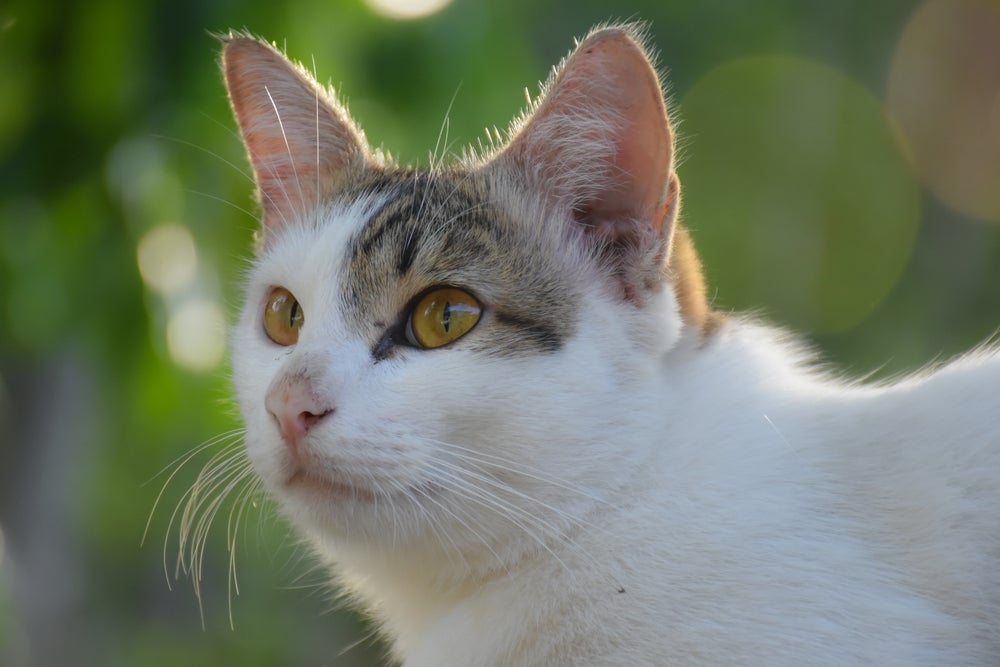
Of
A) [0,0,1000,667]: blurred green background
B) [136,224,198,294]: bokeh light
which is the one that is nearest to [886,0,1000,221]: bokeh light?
[0,0,1000,667]: blurred green background

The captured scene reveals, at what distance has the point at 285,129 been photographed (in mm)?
1653

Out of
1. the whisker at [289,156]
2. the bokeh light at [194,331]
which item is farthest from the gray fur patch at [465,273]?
the bokeh light at [194,331]

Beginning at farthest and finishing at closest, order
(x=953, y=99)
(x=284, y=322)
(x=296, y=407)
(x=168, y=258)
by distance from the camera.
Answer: (x=953, y=99) → (x=168, y=258) → (x=284, y=322) → (x=296, y=407)

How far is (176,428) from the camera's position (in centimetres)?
217

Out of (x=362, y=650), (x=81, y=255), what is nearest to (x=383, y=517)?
(x=81, y=255)

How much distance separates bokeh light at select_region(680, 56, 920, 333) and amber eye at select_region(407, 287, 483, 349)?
2326 millimetres

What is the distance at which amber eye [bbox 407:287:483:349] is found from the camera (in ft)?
4.17

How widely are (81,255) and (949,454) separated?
1496 millimetres

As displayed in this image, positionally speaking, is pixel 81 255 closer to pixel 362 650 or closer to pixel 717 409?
pixel 717 409

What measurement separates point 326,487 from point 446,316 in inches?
10.7

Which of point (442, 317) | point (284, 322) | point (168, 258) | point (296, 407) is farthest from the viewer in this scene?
point (168, 258)

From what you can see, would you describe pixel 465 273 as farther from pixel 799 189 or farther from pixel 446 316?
pixel 799 189

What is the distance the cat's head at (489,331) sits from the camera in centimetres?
118

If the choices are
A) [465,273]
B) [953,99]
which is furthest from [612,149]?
[953,99]
